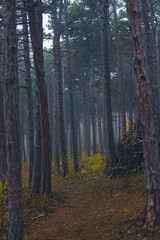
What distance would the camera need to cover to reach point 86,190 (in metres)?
10.7

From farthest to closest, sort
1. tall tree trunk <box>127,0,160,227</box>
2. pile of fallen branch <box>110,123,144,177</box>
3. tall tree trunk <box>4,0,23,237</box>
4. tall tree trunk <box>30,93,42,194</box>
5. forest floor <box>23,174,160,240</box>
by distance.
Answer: pile of fallen branch <box>110,123,144,177</box>
tall tree trunk <box>30,93,42,194</box>
tall tree trunk <box>4,0,23,237</box>
forest floor <box>23,174,160,240</box>
tall tree trunk <box>127,0,160,227</box>

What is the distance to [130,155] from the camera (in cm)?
1067

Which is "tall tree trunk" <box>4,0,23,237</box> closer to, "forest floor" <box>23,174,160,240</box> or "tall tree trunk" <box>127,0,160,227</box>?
"forest floor" <box>23,174,160,240</box>

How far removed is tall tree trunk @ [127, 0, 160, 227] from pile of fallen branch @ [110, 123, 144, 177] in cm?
581

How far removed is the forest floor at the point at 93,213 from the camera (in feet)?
17.1

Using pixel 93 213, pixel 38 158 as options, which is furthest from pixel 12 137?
pixel 38 158

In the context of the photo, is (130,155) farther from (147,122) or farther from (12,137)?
(12,137)

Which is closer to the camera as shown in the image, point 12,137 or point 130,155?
point 12,137

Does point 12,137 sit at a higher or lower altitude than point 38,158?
higher

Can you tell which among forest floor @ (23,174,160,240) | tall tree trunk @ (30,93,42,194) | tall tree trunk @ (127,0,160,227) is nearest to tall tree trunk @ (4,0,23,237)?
forest floor @ (23,174,160,240)

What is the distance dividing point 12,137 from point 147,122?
9.40 feet

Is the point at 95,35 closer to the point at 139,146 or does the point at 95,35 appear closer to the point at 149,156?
the point at 139,146

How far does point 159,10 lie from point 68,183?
2131 cm

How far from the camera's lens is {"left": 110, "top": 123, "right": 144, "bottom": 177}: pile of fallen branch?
10.6 metres
